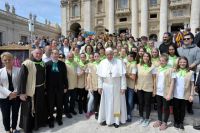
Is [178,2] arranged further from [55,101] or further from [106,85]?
[55,101]

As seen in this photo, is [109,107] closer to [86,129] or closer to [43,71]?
[86,129]

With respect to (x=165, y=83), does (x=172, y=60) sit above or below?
Answer: above

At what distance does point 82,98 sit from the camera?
680 centimetres

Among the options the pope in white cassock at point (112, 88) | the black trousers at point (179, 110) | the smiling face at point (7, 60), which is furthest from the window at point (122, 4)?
the smiling face at point (7, 60)

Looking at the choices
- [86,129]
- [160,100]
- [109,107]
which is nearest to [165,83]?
[160,100]

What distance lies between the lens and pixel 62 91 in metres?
5.89

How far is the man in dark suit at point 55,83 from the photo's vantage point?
563cm

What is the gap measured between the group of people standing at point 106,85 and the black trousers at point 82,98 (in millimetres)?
208

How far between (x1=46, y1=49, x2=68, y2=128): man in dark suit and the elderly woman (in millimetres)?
849

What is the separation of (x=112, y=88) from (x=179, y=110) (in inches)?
73.5

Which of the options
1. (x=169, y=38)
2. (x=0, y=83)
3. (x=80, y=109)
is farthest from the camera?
(x=80, y=109)

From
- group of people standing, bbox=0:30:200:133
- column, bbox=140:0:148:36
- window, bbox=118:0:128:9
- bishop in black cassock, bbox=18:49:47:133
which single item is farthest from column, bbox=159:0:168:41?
bishop in black cassock, bbox=18:49:47:133

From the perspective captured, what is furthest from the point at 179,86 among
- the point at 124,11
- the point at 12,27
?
the point at 12,27

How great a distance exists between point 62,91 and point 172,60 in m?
3.32
